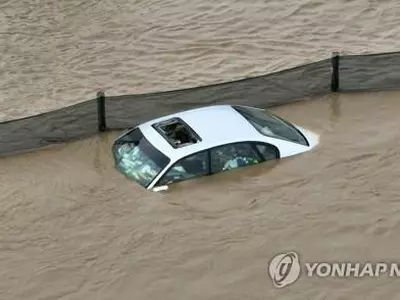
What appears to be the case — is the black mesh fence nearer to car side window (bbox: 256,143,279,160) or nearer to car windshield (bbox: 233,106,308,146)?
car windshield (bbox: 233,106,308,146)

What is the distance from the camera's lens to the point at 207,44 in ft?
61.5

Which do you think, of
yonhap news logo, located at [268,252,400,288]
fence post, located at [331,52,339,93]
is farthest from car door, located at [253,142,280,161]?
fence post, located at [331,52,339,93]

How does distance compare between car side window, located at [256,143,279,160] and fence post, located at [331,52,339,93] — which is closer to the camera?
car side window, located at [256,143,279,160]

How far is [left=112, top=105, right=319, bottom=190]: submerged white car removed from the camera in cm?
1198

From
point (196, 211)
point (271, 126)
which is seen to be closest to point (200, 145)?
point (196, 211)

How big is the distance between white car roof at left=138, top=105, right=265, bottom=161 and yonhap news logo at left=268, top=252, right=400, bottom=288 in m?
1.90

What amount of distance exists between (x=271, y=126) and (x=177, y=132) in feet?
4.81

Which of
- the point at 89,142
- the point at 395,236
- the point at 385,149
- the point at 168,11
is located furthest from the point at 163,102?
the point at 168,11

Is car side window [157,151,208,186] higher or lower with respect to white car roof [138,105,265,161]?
lower

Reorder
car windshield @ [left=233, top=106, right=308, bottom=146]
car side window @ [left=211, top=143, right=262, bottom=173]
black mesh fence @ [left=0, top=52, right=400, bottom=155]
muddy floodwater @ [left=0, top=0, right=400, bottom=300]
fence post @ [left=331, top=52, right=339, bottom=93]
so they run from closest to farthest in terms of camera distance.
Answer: muddy floodwater @ [left=0, top=0, right=400, bottom=300] < car side window @ [left=211, top=143, right=262, bottom=173] < car windshield @ [left=233, top=106, right=308, bottom=146] < black mesh fence @ [left=0, top=52, right=400, bottom=155] < fence post @ [left=331, top=52, right=339, bottom=93]

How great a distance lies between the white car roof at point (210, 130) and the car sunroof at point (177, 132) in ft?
0.18

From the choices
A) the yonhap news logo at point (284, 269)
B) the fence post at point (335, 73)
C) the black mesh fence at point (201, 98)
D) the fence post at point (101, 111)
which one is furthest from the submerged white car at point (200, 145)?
the fence post at point (335, 73)

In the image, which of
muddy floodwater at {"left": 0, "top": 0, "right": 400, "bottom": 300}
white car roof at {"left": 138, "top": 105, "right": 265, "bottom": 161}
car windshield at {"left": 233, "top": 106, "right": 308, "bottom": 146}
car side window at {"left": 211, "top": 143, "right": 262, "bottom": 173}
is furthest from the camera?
car windshield at {"left": 233, "top": 106, "right": 308, "bottom": 146}

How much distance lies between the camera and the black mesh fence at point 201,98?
14.2 m
